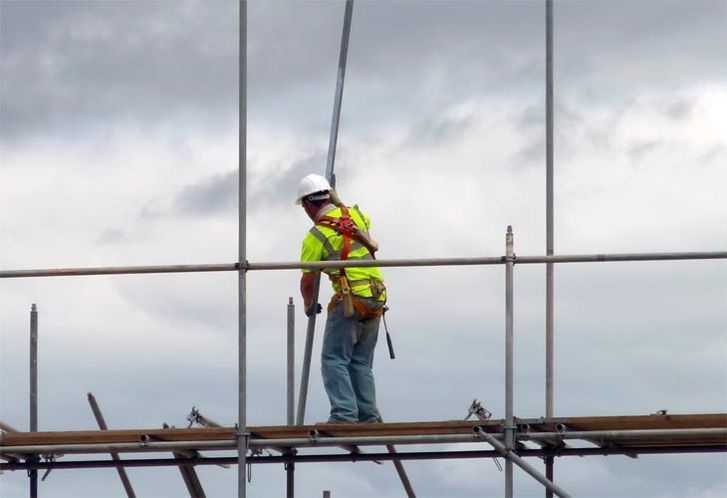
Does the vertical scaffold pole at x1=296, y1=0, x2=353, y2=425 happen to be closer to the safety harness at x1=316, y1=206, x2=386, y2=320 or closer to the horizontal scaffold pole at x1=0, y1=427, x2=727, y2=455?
the safety harness at x1=316, y1=206, x2=386, y2=320

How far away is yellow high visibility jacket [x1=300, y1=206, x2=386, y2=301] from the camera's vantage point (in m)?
17.5

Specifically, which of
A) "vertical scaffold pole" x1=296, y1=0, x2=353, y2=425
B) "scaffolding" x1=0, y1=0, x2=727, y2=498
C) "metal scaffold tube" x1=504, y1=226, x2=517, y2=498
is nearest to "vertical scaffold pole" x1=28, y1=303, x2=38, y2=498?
"scaffolding" x1=0, y1=0, x2=727, y2=498

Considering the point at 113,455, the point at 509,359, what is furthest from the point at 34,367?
the point at 509,359

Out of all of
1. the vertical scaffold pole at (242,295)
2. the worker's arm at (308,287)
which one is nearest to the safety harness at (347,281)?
the worker's arm at (308,287)

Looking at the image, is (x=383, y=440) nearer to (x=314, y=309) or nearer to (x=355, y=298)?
(x=355, y=298)

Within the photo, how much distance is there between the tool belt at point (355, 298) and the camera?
699 inches

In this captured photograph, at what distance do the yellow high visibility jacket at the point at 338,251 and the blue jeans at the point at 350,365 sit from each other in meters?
0.15

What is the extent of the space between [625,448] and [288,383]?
2831 millimetres

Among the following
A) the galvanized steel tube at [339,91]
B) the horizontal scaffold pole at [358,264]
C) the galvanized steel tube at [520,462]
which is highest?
the galvanized steel tube at [339,91]

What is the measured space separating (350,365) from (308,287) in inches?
26.8

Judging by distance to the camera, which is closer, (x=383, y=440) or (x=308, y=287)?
(x=383, y=440)

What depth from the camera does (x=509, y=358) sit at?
16.4 m

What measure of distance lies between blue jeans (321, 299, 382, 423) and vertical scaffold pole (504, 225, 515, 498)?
143 cm

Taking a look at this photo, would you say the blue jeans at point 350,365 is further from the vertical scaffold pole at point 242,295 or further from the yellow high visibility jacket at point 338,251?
the vertical scaffold pole at point 242,295
